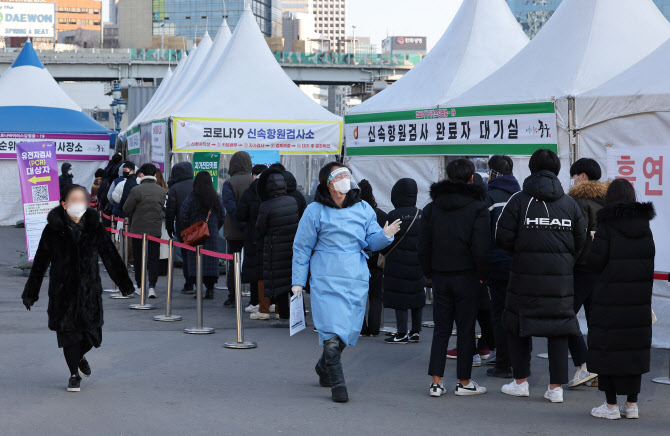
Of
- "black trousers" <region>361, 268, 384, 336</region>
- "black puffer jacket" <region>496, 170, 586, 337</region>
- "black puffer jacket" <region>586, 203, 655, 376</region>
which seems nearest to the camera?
"black puffer jacket" <region>586, 203, 655, 376</region>

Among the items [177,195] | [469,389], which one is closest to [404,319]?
[469,389]

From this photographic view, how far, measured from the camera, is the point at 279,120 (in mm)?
15625

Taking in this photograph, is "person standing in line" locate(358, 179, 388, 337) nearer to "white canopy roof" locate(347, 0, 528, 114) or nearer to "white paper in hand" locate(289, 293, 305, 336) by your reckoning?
"white paper in hand" locate(289, 293, 305, 336)

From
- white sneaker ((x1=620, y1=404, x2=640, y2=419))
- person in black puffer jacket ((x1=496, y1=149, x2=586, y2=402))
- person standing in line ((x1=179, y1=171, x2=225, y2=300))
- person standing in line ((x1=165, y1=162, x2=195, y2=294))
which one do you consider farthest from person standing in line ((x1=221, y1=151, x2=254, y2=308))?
white sneaker ((x1=620, y1=404, x2=640, y2=419))

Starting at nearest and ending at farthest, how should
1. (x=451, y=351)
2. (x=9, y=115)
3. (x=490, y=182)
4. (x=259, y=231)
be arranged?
(x=490, y=182) → (x=451, y=351) → (x=259, y=231) → (x=9, y=115)

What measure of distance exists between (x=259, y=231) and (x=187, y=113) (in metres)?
6.29

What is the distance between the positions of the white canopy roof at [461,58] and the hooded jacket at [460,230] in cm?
599

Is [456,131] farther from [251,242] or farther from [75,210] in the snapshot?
[75,210]

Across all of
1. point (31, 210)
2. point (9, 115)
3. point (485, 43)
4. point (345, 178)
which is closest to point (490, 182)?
point (345, 178)

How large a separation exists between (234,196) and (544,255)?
5642 millimetres

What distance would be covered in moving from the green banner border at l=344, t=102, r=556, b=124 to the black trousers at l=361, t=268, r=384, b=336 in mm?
2469

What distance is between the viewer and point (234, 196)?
11180 millimetres

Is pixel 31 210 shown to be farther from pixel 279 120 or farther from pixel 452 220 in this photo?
pixel 452 220

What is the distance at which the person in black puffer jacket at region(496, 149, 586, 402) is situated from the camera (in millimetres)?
6258
